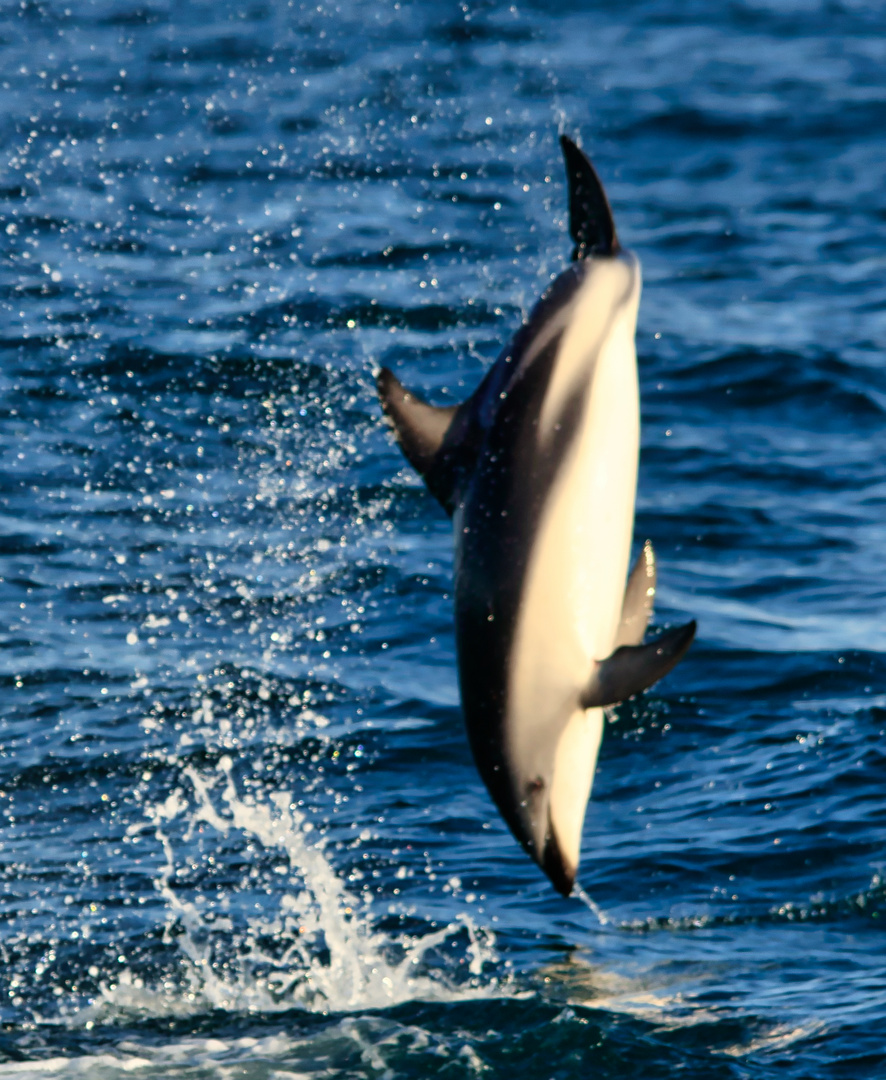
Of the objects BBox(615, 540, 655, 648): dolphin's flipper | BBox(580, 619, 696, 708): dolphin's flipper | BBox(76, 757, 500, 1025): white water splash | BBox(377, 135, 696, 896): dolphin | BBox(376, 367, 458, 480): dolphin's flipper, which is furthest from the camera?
BBox(76, 757, 500, 1025): white water splash

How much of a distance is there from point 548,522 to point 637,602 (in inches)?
23.2

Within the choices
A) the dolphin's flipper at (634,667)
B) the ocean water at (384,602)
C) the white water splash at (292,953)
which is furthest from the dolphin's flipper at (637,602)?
the white water splash at (292,953)

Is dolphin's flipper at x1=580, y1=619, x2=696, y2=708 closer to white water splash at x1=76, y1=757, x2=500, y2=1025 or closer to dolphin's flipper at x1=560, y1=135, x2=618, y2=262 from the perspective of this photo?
dolphin's flipper at x1=560, y1=135, x2=618, y2=262

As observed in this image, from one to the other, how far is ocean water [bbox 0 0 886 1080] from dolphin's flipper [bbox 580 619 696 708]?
6.28ft

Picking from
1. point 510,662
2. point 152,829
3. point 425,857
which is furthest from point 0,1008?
point 510,662

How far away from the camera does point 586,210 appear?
5.75 meters

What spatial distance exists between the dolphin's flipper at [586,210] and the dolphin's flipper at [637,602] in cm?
102

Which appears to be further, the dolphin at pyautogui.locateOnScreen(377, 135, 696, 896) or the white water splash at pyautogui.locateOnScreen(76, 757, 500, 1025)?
Answer: the white water splash at pyautogui.locateOnScreen(76, 757, 500, 1025)

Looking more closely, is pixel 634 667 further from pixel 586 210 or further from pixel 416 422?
pixel 586 210

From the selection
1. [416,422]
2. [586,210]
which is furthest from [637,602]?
[586,210]

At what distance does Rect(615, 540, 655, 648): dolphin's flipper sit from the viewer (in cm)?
584

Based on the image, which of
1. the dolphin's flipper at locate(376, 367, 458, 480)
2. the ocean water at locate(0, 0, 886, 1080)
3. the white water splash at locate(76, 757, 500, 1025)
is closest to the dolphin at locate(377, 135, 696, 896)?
the dolphin's flipper at locate(376, 367, 458, 480)

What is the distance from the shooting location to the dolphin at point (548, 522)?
549 centimetres

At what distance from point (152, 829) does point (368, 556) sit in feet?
12.3
